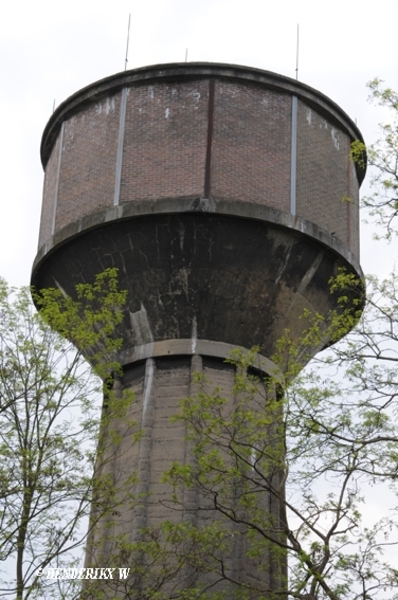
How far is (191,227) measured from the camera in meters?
14.9

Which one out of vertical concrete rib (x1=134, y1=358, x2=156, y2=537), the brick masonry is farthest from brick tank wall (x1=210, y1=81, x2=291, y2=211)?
vertical concrete rib (x1=134, y1=358, x2=156, y2=537)

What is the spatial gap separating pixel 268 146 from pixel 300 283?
6.35ft

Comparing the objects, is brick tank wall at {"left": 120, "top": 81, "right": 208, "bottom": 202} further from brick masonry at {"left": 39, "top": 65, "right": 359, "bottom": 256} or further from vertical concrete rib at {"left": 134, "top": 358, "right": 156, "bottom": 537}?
vertical concrete rib at {"left": 134, "top": 358, "right": 156, "bottom": 537}

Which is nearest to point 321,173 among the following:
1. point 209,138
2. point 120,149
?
point 209,138

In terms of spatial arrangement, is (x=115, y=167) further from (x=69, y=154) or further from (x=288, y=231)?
(x=288, y=231)

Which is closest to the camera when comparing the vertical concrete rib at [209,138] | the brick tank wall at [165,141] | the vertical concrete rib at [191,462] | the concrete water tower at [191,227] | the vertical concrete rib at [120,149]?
the vertical concrete rib at [191,462]

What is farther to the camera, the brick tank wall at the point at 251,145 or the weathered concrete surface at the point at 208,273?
the brick tank wall at the point at 251,145

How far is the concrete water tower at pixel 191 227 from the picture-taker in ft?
49.0

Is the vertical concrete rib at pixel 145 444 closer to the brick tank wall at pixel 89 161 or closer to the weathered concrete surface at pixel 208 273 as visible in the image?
the weathered concrete surface at pixel 208 273

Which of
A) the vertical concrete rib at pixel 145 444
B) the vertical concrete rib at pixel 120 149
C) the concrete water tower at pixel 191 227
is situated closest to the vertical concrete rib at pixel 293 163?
the concrete water tower at pixel 191 227

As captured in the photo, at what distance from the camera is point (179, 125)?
51.0 feet

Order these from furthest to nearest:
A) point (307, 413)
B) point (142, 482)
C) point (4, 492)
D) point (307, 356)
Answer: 1. point (307, 356)
2. point (142, 482)
3. point (307, 413)
4. point (4, 492)

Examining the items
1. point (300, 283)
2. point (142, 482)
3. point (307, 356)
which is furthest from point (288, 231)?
point (142, 482)

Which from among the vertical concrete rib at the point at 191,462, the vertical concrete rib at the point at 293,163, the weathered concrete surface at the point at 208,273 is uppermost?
the vertical concrete rib at the point at 293,163
